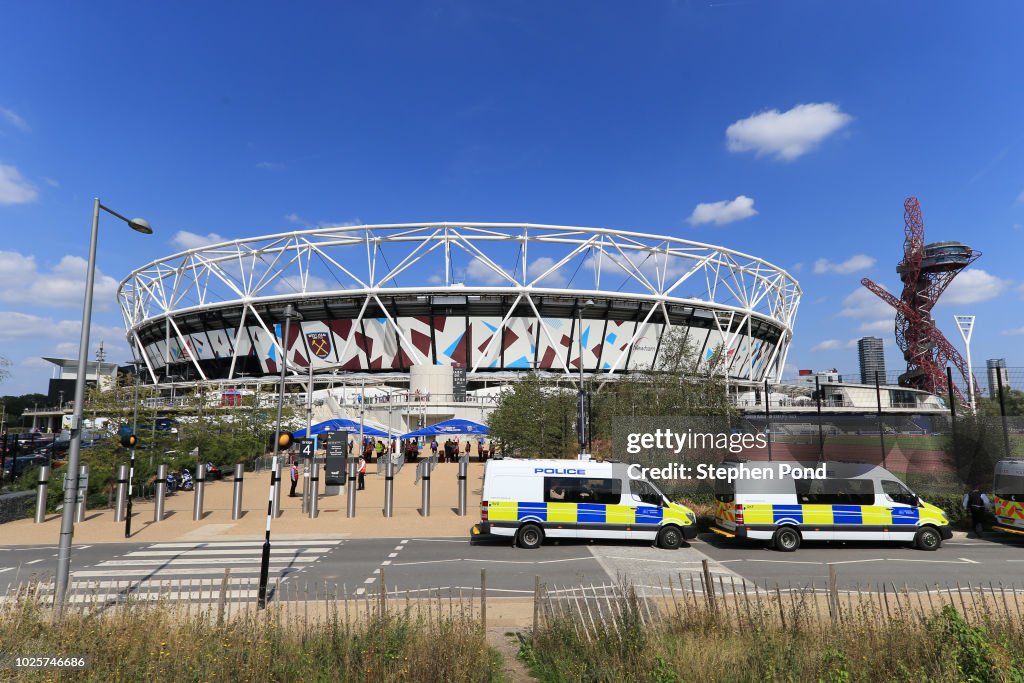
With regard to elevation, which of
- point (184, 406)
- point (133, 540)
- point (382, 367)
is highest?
point (382, 367)

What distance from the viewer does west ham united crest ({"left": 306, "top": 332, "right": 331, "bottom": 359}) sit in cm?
6831

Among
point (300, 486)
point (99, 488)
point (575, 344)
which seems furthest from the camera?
point (575, 344)

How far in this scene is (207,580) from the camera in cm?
1180

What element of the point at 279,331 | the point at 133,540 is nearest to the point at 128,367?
the point at 279,331

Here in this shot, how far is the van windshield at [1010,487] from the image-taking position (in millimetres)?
15531

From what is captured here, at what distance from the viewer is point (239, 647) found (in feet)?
21.2

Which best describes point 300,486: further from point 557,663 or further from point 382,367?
point 382,367

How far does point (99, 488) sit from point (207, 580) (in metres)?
13.4

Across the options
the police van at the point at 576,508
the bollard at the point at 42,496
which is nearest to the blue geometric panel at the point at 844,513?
the police van at the point at 576,508

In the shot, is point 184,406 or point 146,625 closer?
point 146,625

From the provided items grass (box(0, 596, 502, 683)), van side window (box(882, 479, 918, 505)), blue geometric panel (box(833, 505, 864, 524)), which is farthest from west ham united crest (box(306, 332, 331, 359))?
grass (box(0, 596, 502, 683))

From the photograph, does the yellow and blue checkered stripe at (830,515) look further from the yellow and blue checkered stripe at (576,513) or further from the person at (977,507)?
the person at (977,507)

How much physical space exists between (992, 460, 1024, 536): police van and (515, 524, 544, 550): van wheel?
12.1m

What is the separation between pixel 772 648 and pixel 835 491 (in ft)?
31.2
